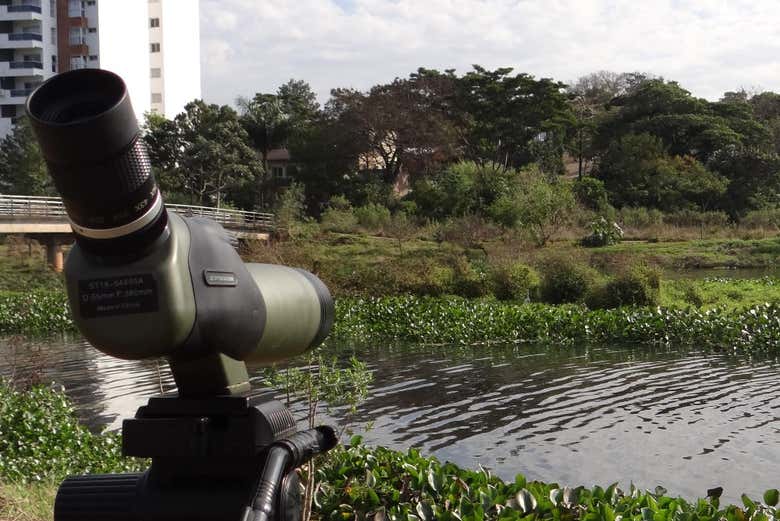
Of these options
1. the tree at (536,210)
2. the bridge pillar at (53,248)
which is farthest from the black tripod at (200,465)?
the tree at (536,210)

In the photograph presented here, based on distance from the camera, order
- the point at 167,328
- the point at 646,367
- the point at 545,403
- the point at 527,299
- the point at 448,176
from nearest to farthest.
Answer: the point at 167,328
the point at 545,403
the point at 646,367
the point at 527,299
the point at 448,176

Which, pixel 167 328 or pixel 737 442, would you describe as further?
pixel 737 442

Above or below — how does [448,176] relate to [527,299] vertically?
above

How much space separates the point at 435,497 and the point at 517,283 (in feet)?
49.9

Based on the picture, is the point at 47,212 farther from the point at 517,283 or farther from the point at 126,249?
the point at 126,249

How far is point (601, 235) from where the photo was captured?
31703 millimetres

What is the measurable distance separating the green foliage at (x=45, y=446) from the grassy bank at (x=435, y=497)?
0.03 meters

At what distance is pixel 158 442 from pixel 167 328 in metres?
0.30

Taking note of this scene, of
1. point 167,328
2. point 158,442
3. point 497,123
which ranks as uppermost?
point 497,123

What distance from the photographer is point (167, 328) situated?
146 cm

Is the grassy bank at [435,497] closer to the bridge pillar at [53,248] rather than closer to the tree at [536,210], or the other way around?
the bridge pillar at [53,248]

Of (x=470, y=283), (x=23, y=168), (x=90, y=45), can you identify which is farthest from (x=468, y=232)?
(x=90, y=45)

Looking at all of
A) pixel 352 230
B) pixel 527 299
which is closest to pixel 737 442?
pixel 527 299

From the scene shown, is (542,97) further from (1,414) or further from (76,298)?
(76,298)
